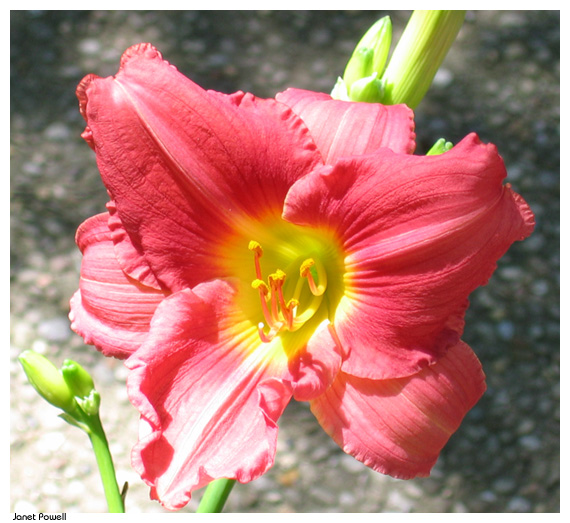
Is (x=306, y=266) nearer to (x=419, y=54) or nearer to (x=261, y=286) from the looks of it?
(x=261, y=286)

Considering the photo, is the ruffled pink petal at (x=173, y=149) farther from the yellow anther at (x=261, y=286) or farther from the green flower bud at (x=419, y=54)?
the green flower bud at (x=419, y=54)

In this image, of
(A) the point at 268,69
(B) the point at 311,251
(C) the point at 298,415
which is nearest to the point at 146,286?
(B) the point at 311,251

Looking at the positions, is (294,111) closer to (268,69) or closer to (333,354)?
(333,354)

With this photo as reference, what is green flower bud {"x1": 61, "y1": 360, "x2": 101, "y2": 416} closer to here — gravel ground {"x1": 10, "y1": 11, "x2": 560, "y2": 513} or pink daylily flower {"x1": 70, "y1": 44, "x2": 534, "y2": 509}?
pink daylily flower {"x1": 70, "y1": 44, "x2": 534, "y2": 509}

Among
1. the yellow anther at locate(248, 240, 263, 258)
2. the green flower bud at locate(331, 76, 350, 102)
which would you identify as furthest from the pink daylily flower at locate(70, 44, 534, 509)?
the green flower bud at locate(331, 76, 350, 102)

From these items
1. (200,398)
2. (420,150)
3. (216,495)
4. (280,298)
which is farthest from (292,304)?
(420,150)

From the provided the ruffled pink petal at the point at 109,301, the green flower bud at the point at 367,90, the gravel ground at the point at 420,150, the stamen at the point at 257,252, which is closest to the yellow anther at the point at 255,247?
the stamen at the point at 257,252

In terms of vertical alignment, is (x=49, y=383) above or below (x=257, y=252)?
below
